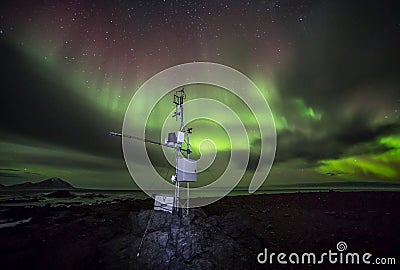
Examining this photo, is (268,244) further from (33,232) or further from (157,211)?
(33,232)

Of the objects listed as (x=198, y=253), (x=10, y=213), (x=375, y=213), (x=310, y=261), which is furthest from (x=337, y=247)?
(x=10, y=213)

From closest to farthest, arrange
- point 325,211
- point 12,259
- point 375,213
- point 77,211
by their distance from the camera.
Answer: point 12,259 < point 375,213 < point 325,211 < point 77,211

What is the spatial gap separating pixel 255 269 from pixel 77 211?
21.3 meters

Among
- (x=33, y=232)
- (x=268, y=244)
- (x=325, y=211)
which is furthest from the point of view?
(x=325, y=211)

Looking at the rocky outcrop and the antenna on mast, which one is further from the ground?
the antenna on mast

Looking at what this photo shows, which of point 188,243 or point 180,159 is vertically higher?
point 180,159

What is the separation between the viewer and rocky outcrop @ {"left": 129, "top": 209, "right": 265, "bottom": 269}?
34.9 feet

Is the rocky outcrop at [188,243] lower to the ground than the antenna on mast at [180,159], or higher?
lower

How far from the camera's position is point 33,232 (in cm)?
1521

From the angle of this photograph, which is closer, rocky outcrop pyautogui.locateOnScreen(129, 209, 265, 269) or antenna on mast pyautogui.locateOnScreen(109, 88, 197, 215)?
rocky outcrop pyautogui.locateOnScreen(129, 209, 265, 269)

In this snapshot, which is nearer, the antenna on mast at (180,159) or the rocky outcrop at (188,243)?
the rocky outcrop at (188,243)

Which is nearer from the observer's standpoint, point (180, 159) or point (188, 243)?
point (188, 243)

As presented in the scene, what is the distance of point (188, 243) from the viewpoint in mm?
11914

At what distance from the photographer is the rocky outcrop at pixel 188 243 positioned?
1065cm
